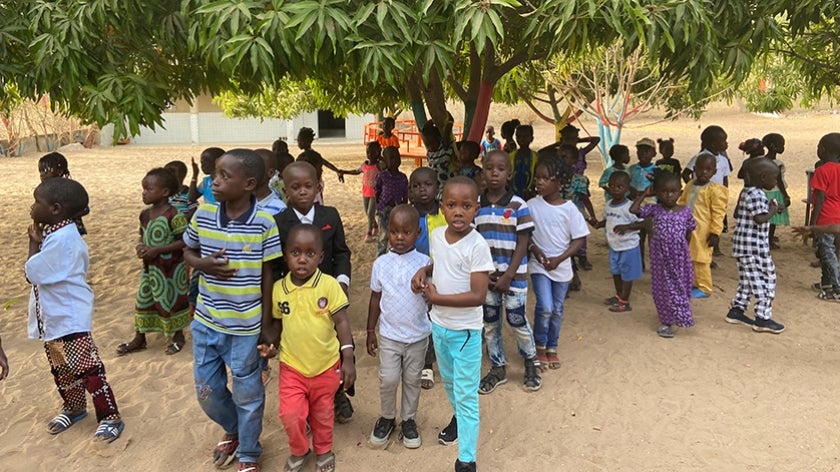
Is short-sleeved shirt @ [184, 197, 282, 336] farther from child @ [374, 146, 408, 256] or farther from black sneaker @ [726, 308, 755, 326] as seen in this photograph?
black sneaker @ [726, 308, 755, 326]

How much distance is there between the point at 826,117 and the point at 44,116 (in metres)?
34.2

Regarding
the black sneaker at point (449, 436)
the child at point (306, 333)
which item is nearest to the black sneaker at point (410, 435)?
the black sneaker at point (449, 436)

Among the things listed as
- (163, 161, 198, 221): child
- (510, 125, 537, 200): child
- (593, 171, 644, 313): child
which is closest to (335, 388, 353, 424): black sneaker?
(163, 161, 198, 221): child

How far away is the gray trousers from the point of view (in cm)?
338

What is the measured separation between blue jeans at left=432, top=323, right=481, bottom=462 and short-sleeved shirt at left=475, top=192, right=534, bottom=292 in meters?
0.87

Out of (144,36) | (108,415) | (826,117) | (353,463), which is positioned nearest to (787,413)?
(353,463)

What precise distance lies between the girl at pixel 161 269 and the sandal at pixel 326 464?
2.11 meters

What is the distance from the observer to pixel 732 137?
25859mm

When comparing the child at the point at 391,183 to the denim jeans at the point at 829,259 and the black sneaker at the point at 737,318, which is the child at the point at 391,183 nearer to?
the black sneaker at the point at 737,318

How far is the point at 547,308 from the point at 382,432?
1.48m

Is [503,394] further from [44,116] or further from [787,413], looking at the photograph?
[44,116]

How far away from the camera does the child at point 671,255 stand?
4941mm

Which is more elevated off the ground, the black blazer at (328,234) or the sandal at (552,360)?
the black blazer at (328,234)

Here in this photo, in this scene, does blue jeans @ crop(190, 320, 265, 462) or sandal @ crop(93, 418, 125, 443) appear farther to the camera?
sandal @ crop(93, 418, 125, 443)
